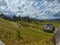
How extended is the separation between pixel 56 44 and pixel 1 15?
334ft

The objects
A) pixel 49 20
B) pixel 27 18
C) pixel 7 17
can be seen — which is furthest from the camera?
pixel 49 20

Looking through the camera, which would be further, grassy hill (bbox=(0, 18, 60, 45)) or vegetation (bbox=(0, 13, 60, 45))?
vegetation (bbox=(0, 13, 60, 45))

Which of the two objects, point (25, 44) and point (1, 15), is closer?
point (25, 44)

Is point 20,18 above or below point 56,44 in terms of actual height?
below

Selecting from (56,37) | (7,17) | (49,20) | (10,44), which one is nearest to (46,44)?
(10,44)

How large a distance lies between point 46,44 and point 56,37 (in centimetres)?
2168

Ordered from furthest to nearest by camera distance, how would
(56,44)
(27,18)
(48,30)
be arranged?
(27,18)
(48,30)
(56,44)

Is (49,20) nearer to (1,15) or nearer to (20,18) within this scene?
(20,18)

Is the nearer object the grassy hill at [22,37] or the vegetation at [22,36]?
the grassy hill at [22,37]

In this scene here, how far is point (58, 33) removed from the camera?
93.3 ft

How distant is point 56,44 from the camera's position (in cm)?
2761

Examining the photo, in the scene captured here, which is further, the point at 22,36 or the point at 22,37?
the point at 22,36

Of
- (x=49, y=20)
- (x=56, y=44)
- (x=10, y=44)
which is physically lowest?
(x=49, y=20)

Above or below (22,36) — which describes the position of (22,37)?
above
